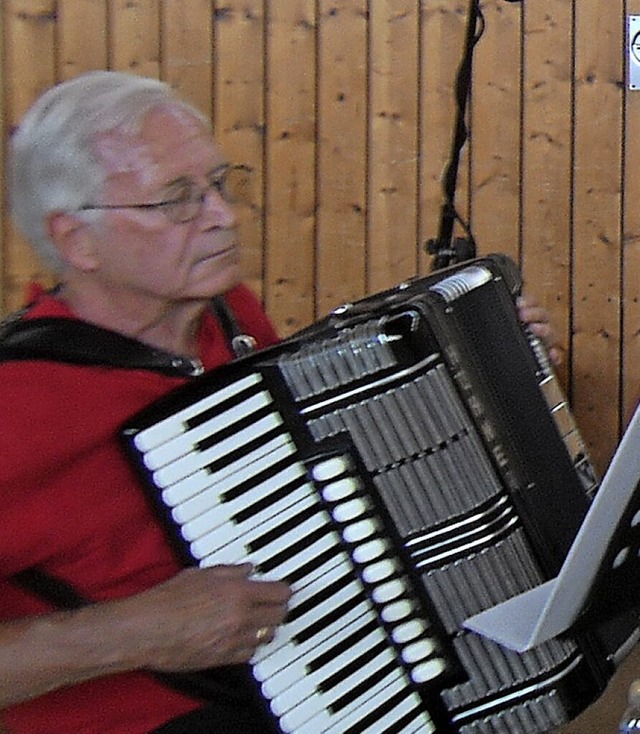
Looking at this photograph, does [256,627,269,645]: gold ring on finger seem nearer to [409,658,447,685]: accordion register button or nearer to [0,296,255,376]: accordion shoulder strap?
[409,658,447,685]: accordion register button

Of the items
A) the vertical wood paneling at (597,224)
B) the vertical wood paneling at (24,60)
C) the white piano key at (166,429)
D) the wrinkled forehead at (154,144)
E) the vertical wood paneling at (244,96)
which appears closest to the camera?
the white piano key at (166,429)

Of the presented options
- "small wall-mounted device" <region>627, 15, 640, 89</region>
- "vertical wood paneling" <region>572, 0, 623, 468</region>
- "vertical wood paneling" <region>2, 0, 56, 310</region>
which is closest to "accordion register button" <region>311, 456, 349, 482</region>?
"vertical wood paneling" <region>2, 0, 56, 310</region>

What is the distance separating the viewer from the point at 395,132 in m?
2.90

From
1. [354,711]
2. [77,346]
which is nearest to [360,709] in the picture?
[354,711]

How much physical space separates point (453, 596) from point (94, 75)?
74 centimetres

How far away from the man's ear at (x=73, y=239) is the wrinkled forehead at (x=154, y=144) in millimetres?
73

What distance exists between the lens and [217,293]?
1.29m

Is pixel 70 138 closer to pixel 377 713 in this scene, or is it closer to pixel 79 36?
pixel 377 713

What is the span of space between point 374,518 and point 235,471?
16 centimetres

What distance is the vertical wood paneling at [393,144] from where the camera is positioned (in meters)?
2.89

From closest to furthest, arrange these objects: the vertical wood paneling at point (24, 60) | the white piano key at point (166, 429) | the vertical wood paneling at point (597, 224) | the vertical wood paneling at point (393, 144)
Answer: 1. the white piano key at point (166, 429)
2. the vertical wood paneling at point (24, 60)
3. the vertical wood paneling at point (393, 144)
4. the vertical wood paneling at point (597, 224)

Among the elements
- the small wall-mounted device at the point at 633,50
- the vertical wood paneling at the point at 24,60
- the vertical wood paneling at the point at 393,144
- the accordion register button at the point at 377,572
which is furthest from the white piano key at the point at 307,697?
the small wall-mounted device at the point at 633,50

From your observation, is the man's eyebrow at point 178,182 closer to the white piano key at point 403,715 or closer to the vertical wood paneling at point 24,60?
the white piano key at point 403,715

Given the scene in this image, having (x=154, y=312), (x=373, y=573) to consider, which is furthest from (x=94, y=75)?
(x=373, y=573)
